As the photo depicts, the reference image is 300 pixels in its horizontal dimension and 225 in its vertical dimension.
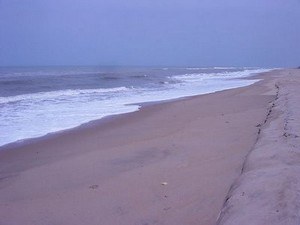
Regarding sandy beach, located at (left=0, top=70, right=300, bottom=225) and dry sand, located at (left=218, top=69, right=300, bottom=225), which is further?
sandy beach, located at (left=0, top=70, right=300, bottom=225)

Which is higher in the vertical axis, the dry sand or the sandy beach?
the dry sand

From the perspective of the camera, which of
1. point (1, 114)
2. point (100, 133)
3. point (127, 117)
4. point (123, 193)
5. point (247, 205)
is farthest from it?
point (1, 114)

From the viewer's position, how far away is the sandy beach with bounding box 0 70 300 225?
3.91m

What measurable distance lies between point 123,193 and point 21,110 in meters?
11.0

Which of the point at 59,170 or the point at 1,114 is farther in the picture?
the point at 1,114

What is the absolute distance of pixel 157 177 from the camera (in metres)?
5.50

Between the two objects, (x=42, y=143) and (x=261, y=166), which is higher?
(x=261, y=166)

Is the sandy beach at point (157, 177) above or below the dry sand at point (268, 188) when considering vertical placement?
below

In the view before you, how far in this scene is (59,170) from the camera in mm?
6336

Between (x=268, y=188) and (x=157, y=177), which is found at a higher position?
(x=268, y=188)

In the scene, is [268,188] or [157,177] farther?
[157,177]

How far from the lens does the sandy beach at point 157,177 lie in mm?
3910

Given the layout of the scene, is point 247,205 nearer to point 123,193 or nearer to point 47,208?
point 123,193

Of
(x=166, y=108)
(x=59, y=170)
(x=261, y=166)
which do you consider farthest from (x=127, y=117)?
(x=261, y=166)
